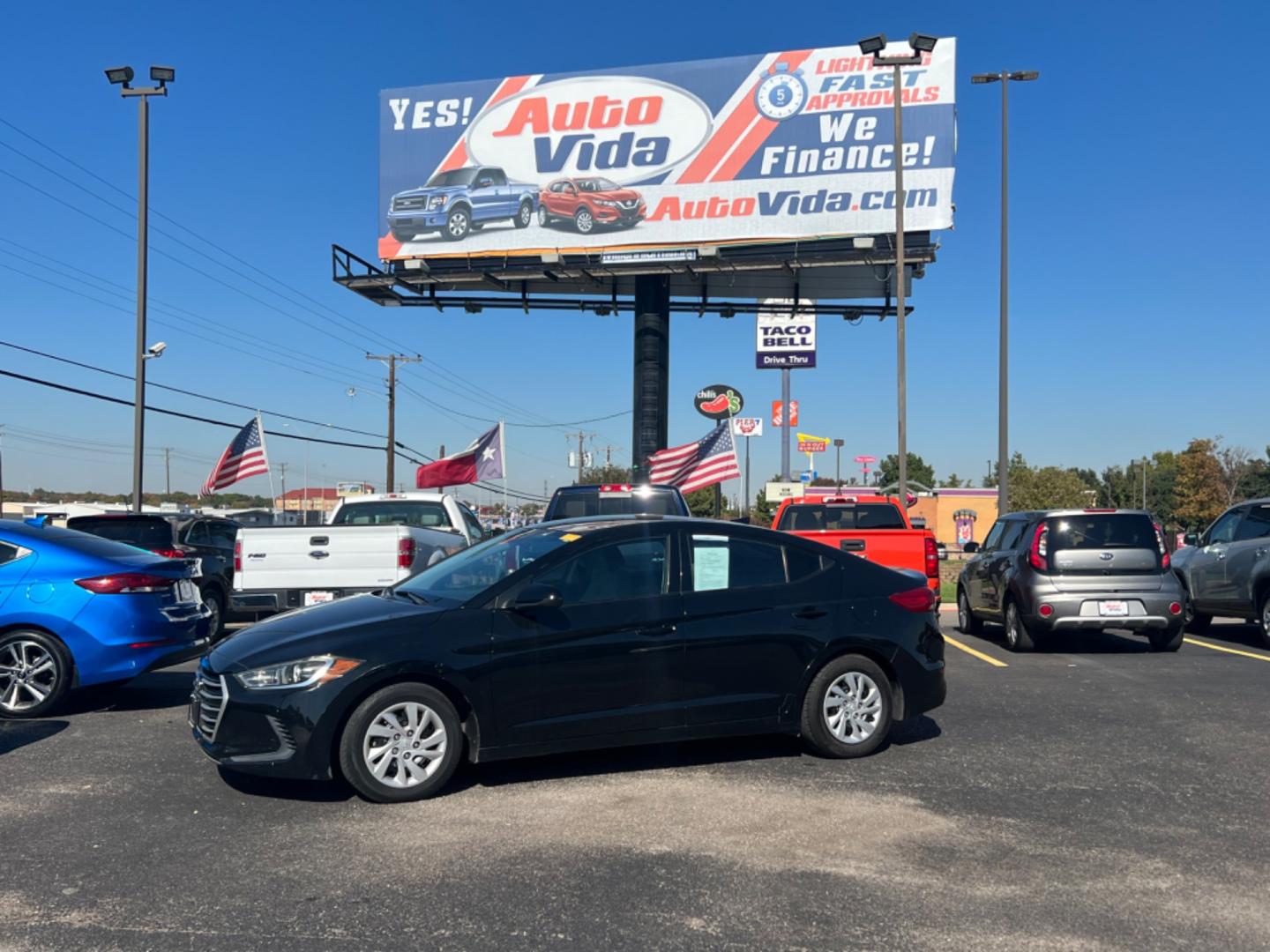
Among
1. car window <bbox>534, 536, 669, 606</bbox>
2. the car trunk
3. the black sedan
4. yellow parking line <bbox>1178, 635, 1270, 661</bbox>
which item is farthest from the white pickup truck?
yellow parking line <bbox>1178, 635, 1270, 661</bbox>

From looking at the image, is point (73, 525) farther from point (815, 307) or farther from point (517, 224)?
point (815, 307)

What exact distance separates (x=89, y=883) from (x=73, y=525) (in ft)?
33.8

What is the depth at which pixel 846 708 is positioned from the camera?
21.2 feet

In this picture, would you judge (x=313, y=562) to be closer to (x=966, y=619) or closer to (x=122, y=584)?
(x=122, y=584)

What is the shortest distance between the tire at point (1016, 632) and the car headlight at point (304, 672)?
8.34 meters

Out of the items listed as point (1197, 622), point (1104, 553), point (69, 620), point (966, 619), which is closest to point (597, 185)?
point (966, 619)

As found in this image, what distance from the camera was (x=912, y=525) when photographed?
13.3 meters

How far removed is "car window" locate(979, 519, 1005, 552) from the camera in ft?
42.6

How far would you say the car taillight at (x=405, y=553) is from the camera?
1039 cm

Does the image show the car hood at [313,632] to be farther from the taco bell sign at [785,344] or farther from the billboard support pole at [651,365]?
the taco bell sign at [785,344]

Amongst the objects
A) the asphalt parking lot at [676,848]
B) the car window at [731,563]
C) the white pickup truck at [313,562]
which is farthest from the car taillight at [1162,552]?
the white pickup truck at [313,562]

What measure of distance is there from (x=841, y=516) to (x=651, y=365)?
13939mm

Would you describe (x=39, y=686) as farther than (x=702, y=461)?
No

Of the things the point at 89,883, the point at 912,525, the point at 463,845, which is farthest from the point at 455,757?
the point at 912,525
